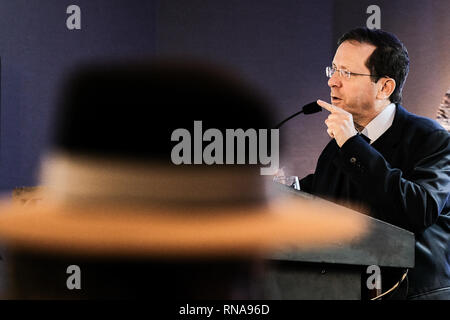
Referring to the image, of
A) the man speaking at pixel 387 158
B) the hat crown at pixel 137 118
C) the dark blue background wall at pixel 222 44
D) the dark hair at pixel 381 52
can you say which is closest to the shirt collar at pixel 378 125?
the man speaking at pixel 387 158

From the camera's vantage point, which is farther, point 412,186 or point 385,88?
point 385,88

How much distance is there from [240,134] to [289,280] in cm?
30

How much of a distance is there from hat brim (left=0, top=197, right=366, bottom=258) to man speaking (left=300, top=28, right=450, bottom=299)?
9.2 inches

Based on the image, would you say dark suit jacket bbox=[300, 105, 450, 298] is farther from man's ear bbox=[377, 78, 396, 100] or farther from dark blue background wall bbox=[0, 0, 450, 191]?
dark blue background wall bbox=[0, 0, 450, 191]

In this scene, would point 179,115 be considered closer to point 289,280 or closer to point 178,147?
point 178,147

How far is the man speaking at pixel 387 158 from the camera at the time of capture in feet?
4.04

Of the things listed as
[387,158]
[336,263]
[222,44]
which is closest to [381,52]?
[387,158]

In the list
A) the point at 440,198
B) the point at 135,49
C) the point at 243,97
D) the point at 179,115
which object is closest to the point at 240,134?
the point at 179,115

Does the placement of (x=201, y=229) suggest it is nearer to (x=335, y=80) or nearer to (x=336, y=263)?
(x=336, y=263)

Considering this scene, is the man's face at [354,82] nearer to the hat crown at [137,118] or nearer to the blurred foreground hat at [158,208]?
Result: the hat crown at [137,118]

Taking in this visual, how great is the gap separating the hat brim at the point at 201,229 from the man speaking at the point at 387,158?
235mm

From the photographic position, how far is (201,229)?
33.5 inches

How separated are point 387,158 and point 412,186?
0.83ft

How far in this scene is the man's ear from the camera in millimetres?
1611
